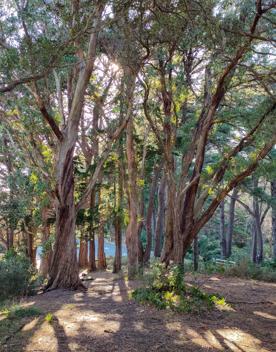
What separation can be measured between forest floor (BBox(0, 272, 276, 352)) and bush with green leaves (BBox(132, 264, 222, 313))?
0.17 meters

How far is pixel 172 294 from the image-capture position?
6.56 metres

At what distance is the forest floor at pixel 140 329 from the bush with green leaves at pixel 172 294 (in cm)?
17

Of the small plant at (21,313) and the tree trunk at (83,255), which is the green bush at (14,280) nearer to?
the small plant at (21,313)

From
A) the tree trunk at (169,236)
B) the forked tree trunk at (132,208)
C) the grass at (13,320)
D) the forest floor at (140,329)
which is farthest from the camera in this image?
the forked tree trunk at (132,208)

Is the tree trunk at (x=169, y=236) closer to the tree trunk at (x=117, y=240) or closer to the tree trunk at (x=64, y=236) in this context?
the tree trunk at (x=64, y=236)

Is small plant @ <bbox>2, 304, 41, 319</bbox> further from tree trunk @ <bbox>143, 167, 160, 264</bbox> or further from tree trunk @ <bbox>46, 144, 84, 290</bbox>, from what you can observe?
tree trunk @ <bbox>143, 167, 160, 264</bbox>

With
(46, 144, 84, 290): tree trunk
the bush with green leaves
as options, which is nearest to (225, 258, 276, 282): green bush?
(46, 144, 84, 290): tree trunk

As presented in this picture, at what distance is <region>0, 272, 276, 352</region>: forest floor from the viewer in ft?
14.9

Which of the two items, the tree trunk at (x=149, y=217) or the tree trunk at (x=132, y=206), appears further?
the tree trunk at (x=149, y=217)

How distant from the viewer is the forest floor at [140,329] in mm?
4527

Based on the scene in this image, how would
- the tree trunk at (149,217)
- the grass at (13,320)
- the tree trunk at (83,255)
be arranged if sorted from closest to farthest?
1. the grass at (13,320)
2. the tree trunk at (149,217)
3. the tree trunk at (83,255)

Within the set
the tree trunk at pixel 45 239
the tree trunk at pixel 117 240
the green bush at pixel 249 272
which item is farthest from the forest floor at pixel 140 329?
the tree trunk at pixel 45 239

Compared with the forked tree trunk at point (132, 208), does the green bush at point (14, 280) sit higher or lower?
lower

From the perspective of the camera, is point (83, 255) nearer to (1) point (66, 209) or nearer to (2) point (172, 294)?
(1) point (66, 209)
